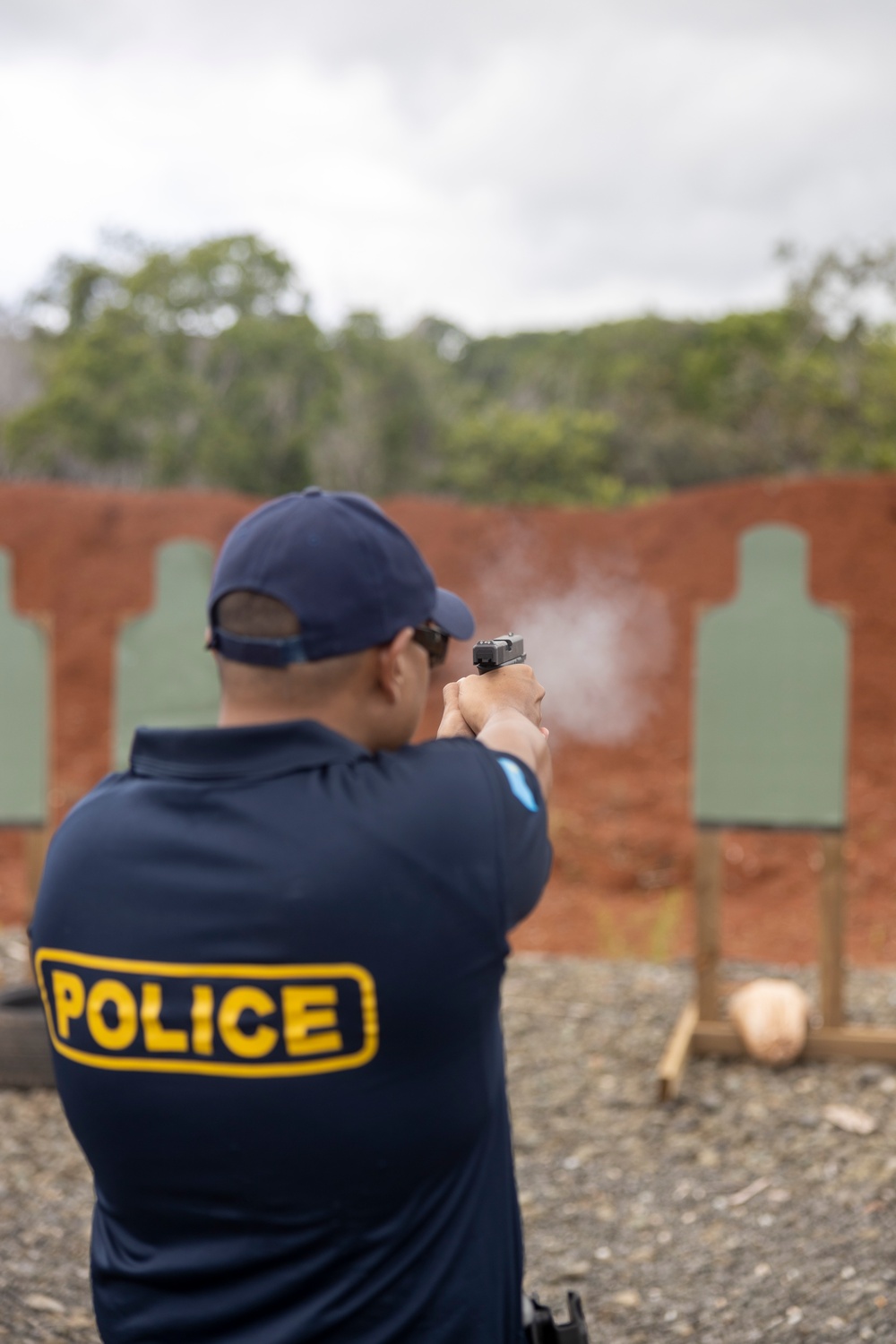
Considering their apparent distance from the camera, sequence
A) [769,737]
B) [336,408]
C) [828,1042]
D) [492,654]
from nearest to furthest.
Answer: [492,654], [828,1042], [769,737], [336,408]

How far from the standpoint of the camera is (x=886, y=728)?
8.95 m

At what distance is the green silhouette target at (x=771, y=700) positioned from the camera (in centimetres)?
386

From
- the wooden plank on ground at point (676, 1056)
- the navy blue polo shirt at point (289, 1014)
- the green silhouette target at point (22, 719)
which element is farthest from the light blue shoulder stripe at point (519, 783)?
the green silhouette target at point (22, 719)

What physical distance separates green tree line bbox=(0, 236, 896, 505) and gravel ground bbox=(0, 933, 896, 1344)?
11763 mm

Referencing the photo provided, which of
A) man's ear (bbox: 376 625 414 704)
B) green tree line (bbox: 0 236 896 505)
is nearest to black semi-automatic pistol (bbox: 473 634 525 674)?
man's ear (bbox: 376 625 414 704)

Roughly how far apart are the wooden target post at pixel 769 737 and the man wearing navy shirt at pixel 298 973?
290 centimetres

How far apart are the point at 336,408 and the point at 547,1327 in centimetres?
1587

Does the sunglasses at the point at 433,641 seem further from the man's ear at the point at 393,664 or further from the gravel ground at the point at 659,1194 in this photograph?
the gravel ground at the point at 659,1194

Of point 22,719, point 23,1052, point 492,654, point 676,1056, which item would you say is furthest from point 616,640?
point 492,654

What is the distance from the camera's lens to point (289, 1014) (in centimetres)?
95

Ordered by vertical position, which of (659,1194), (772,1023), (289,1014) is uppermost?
(289,1014)

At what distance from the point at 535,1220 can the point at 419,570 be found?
90.7 inches

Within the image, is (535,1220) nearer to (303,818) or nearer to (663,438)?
(303,818)

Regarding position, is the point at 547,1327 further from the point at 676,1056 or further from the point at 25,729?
the point at 25,729
